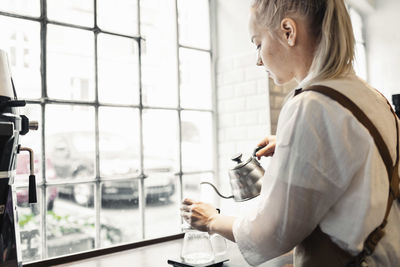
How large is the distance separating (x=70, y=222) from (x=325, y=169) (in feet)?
4.30

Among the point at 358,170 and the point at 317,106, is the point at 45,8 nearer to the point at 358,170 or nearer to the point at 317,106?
the point at 317,106

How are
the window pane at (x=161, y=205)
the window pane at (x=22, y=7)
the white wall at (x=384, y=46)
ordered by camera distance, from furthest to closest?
the white wall at (x=384, y=46) < the window pane at (x=161, y=205) < the window pane at (x=22, y=7)

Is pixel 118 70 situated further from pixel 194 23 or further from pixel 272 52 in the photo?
pixel 272 52

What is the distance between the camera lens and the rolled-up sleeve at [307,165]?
0.88 meters

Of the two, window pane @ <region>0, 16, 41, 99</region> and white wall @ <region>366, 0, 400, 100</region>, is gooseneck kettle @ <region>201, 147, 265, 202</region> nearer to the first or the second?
window pane @ <region>0, 16, 41, 99</region>

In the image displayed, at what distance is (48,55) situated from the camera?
1.72 metres

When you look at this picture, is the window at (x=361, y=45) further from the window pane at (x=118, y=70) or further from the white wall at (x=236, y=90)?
the window pane at (x=118, y=70)

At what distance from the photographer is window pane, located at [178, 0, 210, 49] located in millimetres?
2312

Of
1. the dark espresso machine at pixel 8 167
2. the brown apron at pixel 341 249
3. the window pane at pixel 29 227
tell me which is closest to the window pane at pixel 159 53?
the window pane at pixel 29 227

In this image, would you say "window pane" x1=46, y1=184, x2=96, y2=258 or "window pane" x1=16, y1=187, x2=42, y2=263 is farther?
"window pane" x1=46, y1=184, x2=96, y2=258

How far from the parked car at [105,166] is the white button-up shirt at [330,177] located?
3.65ft

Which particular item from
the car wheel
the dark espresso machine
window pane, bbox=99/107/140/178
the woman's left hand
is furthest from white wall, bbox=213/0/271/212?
the dark espresso machine

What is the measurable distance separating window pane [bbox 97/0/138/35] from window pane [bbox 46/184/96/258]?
80 cm

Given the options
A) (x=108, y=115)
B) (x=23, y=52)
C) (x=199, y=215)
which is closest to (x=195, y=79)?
(x=108, y=115)
